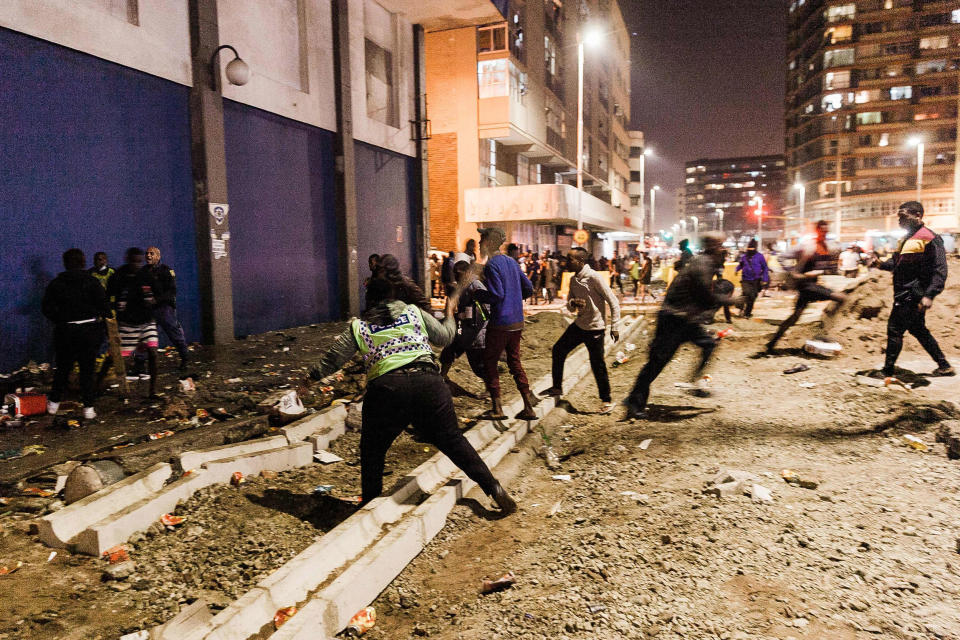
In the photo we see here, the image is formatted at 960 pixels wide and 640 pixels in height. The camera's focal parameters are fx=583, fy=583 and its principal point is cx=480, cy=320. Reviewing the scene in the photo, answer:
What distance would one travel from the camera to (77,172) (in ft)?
30.2

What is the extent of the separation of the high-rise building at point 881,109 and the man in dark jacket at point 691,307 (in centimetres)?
8304

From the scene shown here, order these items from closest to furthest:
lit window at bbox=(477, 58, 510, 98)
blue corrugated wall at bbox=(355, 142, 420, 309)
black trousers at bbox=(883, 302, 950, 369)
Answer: black trousers at bbox=(883, 302, 950, 369) → blue corrugated wall at bbox=(355, 142, 420, 309) → lit window at bbox=(477, 58, 510, 98)

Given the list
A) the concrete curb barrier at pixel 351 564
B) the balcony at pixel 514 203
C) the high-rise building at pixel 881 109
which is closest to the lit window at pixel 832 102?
the high-rise building at pixel 881 109

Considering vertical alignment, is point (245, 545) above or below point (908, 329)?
below

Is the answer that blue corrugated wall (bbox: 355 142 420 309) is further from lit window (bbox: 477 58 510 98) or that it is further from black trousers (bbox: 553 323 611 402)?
black trousers (bbox: 553 323 611 402)

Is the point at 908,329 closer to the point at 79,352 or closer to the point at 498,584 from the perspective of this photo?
the point at 498,584

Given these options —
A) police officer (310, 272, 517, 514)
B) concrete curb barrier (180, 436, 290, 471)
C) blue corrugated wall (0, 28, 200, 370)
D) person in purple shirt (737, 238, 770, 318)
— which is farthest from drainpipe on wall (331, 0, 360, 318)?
police officer (310, 272, 517, 514)

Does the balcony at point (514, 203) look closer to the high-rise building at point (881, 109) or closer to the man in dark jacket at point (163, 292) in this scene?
the man in dark jacket at point (163, 292)

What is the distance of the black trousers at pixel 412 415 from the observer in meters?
3.62

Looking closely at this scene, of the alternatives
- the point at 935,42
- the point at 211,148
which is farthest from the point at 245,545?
the point at 935,42

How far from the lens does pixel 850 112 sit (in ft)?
272

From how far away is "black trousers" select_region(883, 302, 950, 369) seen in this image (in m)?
6.94

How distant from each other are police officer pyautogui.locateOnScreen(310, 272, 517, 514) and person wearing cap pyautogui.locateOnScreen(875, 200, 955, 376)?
6.06m

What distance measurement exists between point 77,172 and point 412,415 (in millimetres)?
8610
